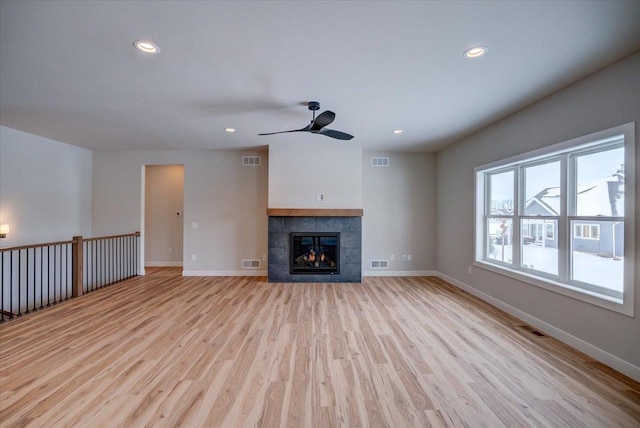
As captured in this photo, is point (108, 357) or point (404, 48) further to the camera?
point (108, 357)

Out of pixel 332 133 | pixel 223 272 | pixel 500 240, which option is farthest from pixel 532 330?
pixel 223 272

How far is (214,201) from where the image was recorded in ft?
19.1

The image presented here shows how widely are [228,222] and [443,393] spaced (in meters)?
4.97

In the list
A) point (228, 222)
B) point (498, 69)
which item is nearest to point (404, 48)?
point (498, 69)

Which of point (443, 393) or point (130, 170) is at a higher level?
point (130, 170)

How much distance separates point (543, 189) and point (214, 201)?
18.8ft

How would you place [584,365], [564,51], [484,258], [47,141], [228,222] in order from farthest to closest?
[228,222]
[47,141]
[484,258]
[584,365]
[564,51]

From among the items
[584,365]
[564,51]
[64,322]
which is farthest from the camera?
[64,322]

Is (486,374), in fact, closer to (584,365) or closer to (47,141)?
(584,365)

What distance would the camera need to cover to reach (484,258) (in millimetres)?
4367

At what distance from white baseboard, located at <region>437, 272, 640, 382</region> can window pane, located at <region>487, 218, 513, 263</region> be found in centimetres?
64

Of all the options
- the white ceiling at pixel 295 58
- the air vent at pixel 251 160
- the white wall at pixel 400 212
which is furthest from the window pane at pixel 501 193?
the air vent at pixel 251 160

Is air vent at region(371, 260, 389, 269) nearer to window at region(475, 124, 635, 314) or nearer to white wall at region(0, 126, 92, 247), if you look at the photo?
window at region(475, 124, 635, 314)

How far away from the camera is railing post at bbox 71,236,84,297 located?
4309 millimetres
